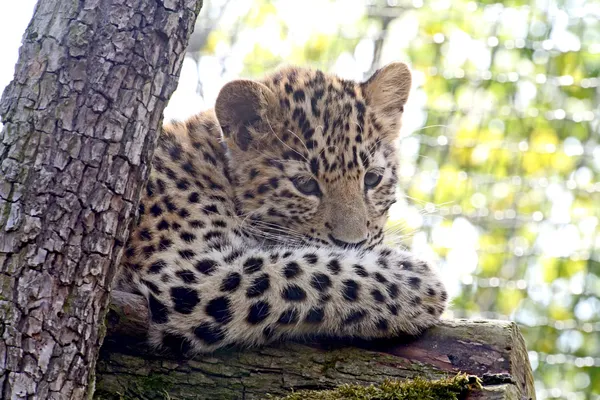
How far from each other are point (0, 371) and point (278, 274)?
1.48 metres

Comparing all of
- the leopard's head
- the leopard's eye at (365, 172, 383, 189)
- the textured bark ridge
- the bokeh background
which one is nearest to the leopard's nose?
the leopard's head

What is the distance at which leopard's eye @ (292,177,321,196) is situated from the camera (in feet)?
16.3

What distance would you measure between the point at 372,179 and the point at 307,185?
399 millimetres

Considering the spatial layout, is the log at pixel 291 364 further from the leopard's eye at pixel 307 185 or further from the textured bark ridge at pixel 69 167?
the leopard's eye at pixel 307 185

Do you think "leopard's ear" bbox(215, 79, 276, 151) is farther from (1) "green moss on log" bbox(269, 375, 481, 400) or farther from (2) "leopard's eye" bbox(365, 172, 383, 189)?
(1) "green moss on log" bbox(269, 375, 481, 400)

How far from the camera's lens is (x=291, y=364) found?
3902 mm

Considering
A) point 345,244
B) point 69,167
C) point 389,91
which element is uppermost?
point 389,91

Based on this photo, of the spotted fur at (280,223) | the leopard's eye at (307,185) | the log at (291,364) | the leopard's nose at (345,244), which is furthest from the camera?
the leopard's eye at (307,185)

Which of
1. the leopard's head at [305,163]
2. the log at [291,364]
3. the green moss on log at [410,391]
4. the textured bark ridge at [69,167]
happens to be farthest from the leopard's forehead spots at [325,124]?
the textured bark ridge at [69,167]

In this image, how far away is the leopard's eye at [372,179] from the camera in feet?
16.9

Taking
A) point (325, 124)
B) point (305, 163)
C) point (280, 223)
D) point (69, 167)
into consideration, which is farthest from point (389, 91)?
point (69, 167)

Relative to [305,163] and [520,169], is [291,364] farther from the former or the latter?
[520,169]

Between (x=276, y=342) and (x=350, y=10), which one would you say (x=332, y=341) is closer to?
(x=276, y=342)

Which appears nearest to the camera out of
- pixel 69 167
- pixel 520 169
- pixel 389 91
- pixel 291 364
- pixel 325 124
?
pixel 69 167
